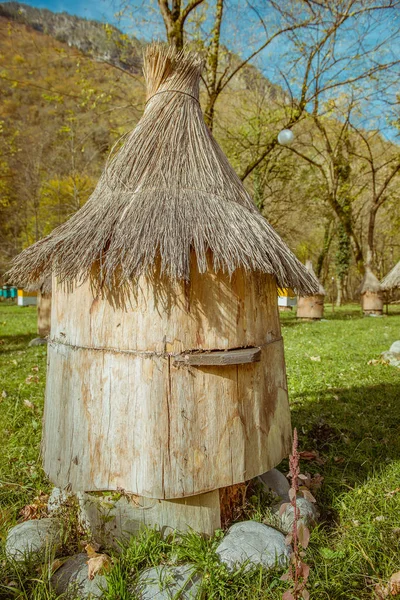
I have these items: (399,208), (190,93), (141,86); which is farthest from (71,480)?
(399,208)

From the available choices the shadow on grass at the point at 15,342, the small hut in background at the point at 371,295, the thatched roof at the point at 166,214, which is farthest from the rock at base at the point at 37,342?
the small hut in background at the point at 371,295

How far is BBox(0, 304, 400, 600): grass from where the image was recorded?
7.36ft

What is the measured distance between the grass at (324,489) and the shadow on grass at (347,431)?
12 mm

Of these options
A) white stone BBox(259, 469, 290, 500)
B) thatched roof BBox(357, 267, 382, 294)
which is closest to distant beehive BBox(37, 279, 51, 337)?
white stone BBox(259, 469, 290, 500)

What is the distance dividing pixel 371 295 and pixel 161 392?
1849 centimetres

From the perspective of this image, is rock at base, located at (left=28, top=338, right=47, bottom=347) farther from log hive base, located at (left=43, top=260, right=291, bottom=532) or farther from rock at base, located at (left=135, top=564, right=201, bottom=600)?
rock at base, located at (left=135, top=564, right=201, bottom=600)

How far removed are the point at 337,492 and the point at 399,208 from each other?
76.4 ft

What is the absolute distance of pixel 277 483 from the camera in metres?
3.24

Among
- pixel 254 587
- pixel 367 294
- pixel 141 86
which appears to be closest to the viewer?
pixel 254 587

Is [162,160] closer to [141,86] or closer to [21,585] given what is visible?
[21,585]

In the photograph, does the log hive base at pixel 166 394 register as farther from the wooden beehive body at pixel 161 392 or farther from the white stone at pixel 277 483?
the white stone at pixel 277 483

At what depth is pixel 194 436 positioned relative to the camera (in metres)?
2.46

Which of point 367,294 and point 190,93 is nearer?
point 190,93

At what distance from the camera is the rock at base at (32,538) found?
7.92 ft
